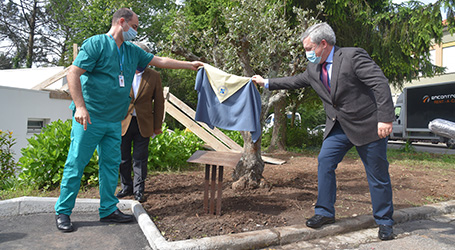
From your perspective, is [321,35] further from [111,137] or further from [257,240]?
[111,137]

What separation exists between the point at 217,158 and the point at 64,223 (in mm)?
1687

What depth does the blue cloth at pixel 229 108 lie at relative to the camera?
3.76 m

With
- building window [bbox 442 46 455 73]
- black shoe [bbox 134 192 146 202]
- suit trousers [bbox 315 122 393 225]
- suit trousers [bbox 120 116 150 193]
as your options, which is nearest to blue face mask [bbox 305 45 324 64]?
suit trousers [bbox 315 122 393 225]

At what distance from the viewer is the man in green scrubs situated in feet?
10.3

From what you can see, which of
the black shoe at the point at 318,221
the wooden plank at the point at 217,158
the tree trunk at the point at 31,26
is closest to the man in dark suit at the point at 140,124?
the wooden plank at the point at 217,158

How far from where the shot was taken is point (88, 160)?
10.9 feet

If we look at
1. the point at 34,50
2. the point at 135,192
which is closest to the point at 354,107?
the point at 135,192

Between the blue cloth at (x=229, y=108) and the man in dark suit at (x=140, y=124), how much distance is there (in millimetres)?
920

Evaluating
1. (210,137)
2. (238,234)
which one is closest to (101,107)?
(238,234)

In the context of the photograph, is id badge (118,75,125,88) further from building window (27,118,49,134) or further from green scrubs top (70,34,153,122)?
building window (27,118,49,134)

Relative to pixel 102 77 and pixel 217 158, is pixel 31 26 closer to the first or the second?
pixel 102 77

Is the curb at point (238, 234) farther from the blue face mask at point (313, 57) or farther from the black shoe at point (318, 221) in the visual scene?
the blue face mask at point (313, 57)

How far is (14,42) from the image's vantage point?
102ft

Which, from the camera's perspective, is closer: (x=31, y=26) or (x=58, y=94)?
(x=58, y=94)
